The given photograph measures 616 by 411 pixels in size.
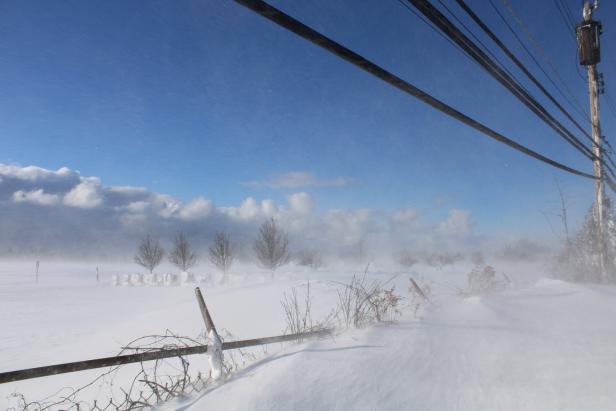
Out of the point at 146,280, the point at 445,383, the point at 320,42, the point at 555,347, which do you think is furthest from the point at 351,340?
the point at 146,280

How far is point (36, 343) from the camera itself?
9953mm

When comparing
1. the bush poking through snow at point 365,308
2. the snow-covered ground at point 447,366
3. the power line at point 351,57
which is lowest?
the snow-covered ground at point 447,366

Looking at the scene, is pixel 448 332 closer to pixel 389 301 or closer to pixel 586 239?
pixel 389 301

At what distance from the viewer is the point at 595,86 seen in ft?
36.8

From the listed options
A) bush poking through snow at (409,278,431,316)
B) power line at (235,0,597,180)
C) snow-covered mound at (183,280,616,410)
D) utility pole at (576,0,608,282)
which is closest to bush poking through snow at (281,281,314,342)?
snow-covered mound at (183,280,616,410)

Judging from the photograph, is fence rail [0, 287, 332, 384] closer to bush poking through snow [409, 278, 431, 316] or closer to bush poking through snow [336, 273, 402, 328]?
bush poking through snow [336, 273, 402, 328]

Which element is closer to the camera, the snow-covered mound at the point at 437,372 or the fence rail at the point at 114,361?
the fence rail at the point at 114,361

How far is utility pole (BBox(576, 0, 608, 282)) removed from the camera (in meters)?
9.67

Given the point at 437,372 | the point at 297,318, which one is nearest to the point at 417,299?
the point at 297,318

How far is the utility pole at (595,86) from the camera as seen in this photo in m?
9.67

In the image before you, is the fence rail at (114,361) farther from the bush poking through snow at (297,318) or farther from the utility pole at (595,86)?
the utility pole at (595,86)

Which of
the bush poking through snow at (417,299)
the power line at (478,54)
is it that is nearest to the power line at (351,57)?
the power line at (478,54)

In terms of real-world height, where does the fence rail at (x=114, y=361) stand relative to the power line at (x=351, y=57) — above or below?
below

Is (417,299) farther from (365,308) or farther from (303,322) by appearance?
(365,308)
